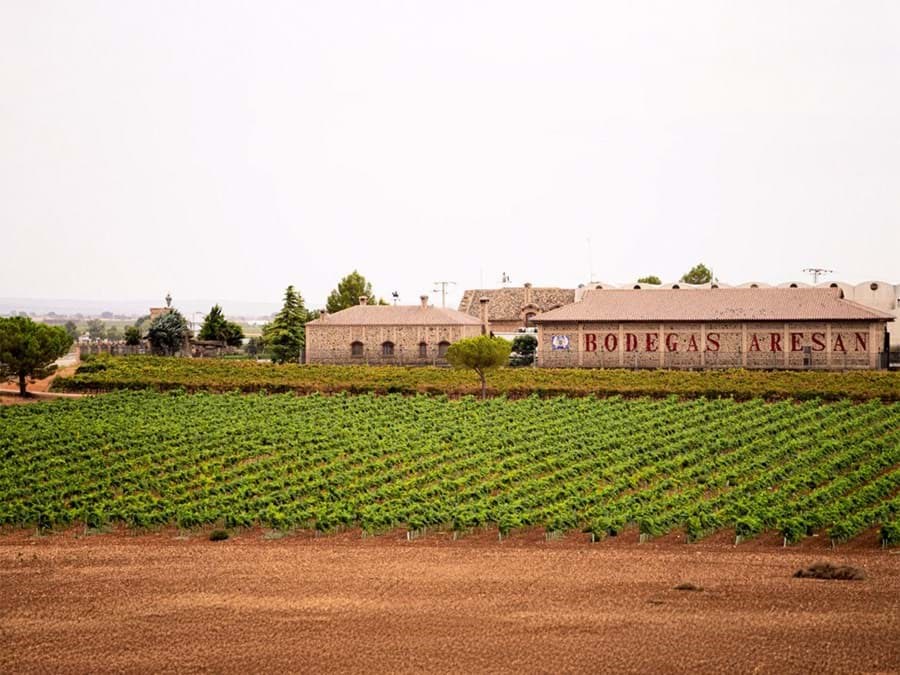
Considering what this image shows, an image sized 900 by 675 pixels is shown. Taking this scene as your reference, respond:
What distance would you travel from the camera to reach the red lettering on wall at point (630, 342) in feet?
242

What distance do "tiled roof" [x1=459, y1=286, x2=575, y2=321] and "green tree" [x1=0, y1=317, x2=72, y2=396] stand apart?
134 ft

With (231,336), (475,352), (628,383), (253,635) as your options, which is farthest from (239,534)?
(231,336)

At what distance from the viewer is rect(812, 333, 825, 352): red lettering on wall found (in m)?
71.0

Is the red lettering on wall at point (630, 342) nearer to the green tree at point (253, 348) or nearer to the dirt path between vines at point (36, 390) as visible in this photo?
the dirt path between vines at point (36, 390)

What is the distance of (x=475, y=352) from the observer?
5931 centimetres

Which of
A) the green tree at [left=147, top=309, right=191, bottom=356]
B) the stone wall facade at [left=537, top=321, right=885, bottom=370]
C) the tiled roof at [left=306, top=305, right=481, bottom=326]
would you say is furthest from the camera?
the green tree at [left=147, top=309, right=191, bottom=356]

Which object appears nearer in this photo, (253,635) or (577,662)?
(577,662)

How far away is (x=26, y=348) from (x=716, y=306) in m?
38.8

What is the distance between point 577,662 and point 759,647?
2.96 m

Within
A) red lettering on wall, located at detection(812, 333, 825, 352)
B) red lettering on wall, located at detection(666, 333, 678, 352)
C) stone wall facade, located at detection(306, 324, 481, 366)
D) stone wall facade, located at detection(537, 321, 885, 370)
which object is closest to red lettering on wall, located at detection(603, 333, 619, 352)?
stone wall facade, located at detection(537, 321, 885, 370)

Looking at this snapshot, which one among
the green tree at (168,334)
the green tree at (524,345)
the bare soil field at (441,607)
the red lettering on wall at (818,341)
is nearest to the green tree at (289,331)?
the green tree at (168,334)

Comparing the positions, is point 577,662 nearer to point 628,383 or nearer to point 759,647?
point 759,647

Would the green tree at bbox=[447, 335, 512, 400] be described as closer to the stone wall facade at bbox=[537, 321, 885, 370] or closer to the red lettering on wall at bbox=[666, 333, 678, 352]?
the stone wall facade at bbox=[537, 321, 885, 370]

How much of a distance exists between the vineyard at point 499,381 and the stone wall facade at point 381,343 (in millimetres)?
9809
